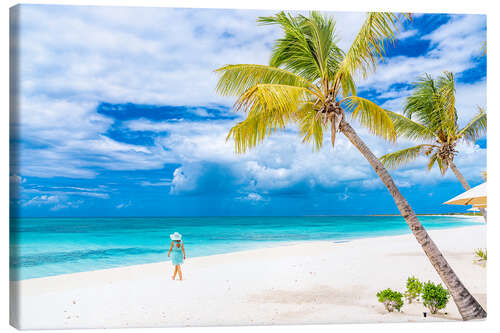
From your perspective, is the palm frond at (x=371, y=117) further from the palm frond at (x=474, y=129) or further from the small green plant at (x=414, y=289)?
the palm frond at (x=474, y=129)

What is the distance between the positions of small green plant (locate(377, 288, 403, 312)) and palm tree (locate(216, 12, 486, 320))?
628 mm

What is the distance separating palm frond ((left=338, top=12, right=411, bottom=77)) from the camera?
168 inches

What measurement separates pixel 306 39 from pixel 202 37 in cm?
161

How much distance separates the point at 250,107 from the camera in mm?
4145

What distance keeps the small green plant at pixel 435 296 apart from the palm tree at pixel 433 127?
258 cm

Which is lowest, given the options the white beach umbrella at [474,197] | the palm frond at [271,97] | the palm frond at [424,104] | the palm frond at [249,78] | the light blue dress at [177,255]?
the light blue dress at [177,255]

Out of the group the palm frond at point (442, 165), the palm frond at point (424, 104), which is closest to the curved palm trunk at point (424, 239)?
the palm frond at point (424, 104)

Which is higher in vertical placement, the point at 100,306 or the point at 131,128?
the point at 131,128

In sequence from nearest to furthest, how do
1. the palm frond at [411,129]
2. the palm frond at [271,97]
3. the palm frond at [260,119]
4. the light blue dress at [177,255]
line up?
1. the palm frond at [271,97]
2. the palm frond at [260,119]
3. the light blue dress at [177,255]
4. the palm frond at [411,129]

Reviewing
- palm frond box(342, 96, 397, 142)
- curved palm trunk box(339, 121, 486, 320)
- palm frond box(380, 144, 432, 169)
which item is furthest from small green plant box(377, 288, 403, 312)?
palm frond box(380, 144, 432, 169)

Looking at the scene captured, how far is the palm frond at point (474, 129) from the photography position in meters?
6.57

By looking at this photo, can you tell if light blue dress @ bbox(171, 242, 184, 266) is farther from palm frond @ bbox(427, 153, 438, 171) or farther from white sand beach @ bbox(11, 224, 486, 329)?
palm frond @ bbox(427, 153, 438, 171)
